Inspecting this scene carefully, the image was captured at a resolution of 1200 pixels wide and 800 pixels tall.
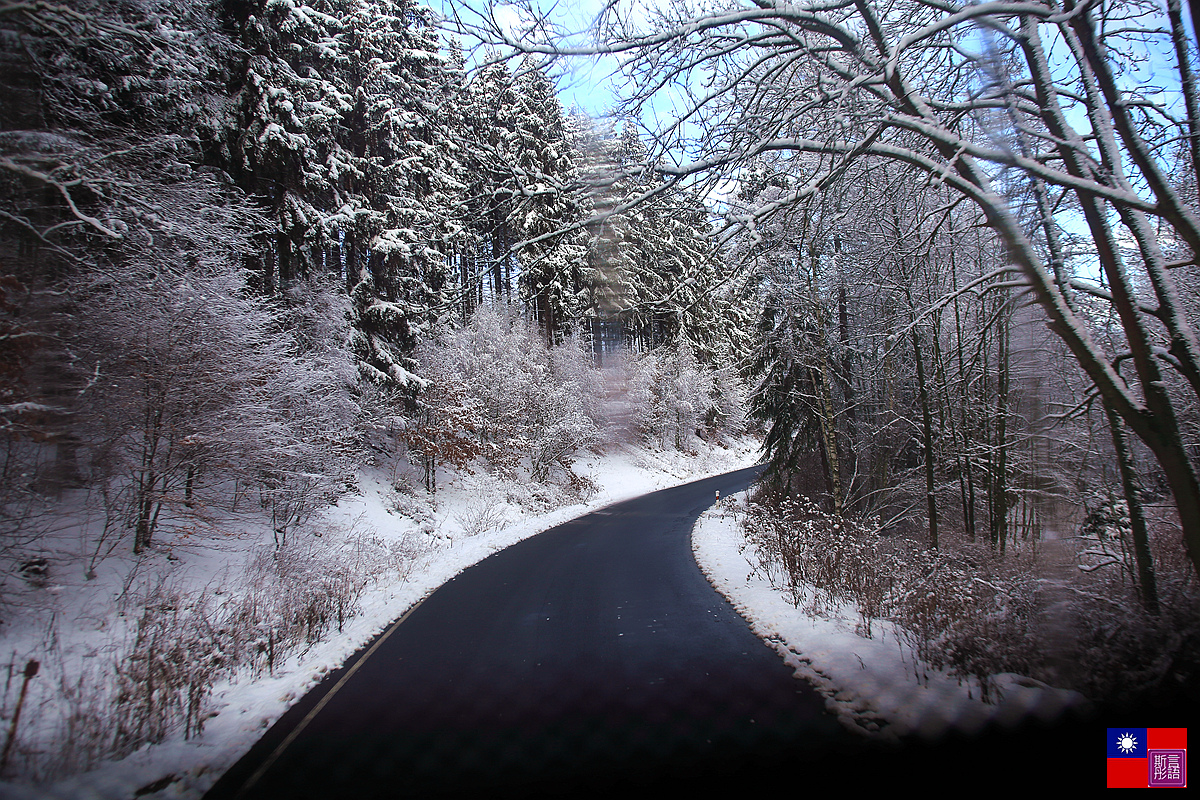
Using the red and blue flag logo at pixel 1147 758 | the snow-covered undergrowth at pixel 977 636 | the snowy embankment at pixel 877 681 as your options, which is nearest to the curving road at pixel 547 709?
the snowy embankment at pixel 877 681

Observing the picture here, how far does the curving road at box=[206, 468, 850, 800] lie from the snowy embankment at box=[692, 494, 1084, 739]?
0.89 ft

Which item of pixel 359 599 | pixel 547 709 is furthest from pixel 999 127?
pixel 359 599

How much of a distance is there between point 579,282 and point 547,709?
3.80 m

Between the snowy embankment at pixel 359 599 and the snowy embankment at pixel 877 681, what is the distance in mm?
4976

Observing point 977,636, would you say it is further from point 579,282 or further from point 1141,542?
point 579,282

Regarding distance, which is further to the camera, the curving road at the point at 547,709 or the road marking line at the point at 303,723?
the road marking line at the point at 303,723

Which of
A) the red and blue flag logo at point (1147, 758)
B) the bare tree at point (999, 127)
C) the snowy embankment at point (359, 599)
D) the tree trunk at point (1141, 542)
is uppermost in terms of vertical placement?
the bare tree at point (999, 127)

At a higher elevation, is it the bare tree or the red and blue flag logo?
the bare tree

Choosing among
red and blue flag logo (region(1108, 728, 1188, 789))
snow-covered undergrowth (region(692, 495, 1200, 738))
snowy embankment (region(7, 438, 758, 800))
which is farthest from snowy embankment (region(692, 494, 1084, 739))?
snowy embankment (region(7, 438, 758, 800))

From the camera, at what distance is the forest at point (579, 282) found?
158 inches

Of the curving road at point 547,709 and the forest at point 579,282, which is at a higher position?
the forest at point 579,282

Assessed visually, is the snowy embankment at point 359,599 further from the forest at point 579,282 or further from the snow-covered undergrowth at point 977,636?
the snow-covered undergrowth at point 977,636

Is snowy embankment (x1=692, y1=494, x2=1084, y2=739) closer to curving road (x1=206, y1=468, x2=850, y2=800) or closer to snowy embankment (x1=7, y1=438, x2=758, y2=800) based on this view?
curving road (x1=206, y1=468, x2=850, y2=800)

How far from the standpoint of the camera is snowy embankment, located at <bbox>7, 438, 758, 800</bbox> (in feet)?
12.8
